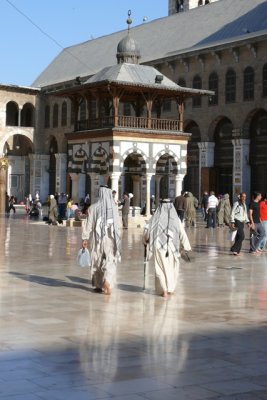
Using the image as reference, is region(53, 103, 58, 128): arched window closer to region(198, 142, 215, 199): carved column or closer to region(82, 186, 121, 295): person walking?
region(198, 142, 215, 199): carved column

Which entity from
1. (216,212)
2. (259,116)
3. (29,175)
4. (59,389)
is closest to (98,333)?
(59,389)

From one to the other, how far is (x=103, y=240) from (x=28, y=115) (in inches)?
1682

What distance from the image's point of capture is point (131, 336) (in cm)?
684

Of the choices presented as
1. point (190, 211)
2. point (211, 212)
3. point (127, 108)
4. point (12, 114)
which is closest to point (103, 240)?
point (190, 211)

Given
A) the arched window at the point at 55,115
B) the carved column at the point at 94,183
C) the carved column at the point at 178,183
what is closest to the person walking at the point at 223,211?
the carved column at the point at 178,183

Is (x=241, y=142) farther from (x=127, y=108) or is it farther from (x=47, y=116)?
(x=47, y=116)

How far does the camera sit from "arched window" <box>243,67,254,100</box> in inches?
1310

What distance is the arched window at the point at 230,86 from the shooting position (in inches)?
1356

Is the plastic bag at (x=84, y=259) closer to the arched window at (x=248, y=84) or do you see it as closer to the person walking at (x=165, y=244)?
the person walking at (x=165, y=244)

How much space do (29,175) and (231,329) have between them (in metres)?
46.0

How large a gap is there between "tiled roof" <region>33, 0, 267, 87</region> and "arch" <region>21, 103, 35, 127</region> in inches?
77.4

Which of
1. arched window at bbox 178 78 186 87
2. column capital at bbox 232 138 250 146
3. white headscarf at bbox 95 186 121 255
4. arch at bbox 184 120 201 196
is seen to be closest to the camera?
white headscarf at bbox 95 186 121 255

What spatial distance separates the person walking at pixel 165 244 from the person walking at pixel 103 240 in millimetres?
456

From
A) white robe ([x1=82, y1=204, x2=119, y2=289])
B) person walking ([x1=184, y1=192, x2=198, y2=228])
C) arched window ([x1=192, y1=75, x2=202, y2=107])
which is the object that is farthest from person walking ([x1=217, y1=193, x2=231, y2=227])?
white robe ([x1=82, y1=204, x2=119, y2=289])
